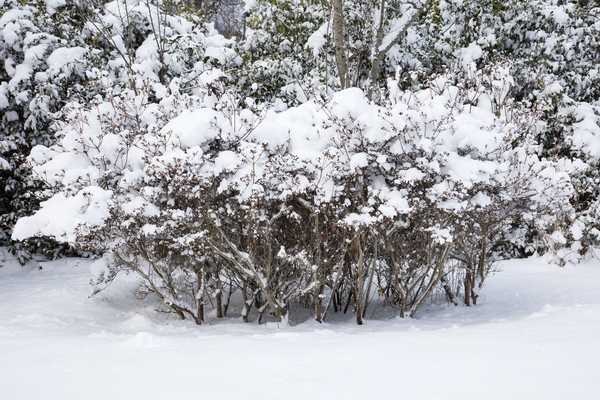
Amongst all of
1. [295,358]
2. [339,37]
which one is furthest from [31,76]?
[295,358]

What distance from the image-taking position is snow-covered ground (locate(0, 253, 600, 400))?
3.12m

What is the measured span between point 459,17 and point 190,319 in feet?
31.2

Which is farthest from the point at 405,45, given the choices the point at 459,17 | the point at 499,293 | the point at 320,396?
the point at 320,396

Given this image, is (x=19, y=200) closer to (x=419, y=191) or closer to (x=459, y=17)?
(x=419, y=191)

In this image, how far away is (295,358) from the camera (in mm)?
3834

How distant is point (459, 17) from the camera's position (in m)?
12.0

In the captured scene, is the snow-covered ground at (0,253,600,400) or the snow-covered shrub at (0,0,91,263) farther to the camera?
the snow-covered shrub at (0,0,91,263)

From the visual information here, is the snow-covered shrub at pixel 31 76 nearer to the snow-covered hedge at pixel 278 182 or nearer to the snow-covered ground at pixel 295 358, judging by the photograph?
the snow-covered hedge at pixel 278 182

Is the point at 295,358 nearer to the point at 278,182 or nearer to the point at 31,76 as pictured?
the point at 278,182

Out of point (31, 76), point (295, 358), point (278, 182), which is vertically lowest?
point (295, 358)

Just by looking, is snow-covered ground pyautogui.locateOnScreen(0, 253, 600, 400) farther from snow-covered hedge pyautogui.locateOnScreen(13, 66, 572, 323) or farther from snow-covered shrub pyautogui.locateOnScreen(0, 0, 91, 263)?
snow-covered shrub pyautogui.locateOnScreen(0, 0, 91, 263)

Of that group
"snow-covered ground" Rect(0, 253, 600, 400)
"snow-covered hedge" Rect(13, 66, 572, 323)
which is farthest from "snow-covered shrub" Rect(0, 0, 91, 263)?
"snow-covered ground" Rect(0, 253, 600, 400)

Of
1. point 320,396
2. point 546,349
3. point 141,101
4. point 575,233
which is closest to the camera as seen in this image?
point 320,396

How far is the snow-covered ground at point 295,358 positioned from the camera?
312cm
